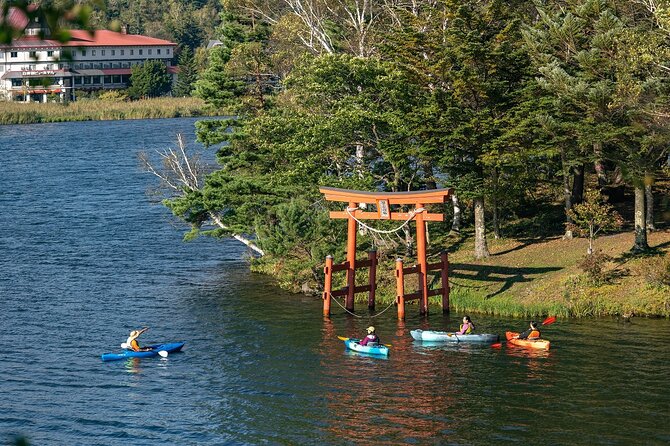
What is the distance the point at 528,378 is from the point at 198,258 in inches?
1055

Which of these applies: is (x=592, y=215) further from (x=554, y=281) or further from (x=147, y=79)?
(x=147, y=79)

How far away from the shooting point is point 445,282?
41031 mm

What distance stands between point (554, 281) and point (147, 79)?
117 m

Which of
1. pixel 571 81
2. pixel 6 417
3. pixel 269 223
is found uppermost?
pixel 571 81

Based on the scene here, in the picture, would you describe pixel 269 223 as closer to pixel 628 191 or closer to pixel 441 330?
pixel 441 330

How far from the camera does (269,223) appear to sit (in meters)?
50.1

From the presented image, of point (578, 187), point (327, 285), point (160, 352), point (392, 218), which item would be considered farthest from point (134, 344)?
point (578, 187)

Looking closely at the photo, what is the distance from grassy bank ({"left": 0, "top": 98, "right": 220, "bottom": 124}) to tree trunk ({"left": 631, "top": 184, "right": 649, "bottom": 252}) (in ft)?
321

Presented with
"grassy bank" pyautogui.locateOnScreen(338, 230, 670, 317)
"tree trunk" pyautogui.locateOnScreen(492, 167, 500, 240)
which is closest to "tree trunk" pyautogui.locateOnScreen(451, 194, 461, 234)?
"tree trunk" pyautogui.locateOnScreen(492, 167, 500, 240)

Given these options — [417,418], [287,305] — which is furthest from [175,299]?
[417,418]

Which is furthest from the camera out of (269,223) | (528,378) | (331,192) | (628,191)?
(628,191)

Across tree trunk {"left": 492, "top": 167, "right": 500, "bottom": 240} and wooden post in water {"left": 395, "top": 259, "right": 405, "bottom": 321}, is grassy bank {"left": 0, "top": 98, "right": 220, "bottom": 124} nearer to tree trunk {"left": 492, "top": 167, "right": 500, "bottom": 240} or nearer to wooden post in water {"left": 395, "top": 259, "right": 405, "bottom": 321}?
tree trunk {"left": 492, "top": 167, "right": 500, "bottom": 240}

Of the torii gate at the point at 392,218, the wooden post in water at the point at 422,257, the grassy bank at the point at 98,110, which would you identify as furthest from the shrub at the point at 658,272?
the grassy bank at the point at 98,110

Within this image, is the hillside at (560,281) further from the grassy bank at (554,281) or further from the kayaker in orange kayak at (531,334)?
the kayaker in orange kayak at (531,334)
